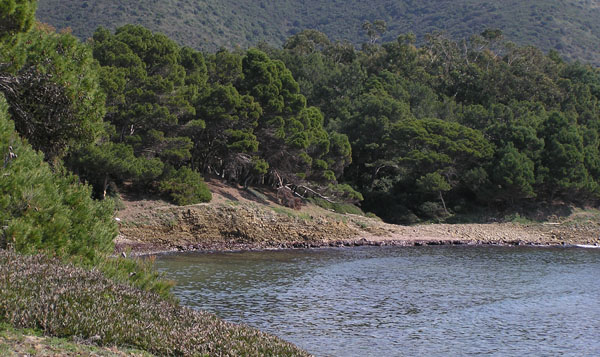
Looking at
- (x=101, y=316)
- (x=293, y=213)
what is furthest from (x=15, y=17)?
(x=293, y=213)

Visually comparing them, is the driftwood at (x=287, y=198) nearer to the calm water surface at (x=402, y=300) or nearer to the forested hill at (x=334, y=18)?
the calm water surface at (x=402, y=300)

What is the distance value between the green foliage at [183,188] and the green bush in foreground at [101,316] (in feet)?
82.0

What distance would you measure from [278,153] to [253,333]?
3192 centimetres

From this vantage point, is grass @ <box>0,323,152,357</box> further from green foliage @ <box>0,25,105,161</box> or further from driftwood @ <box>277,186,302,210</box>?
driftwood @ <box>277,186,302,210</box>

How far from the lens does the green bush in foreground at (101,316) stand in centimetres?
709

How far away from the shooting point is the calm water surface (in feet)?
46.9

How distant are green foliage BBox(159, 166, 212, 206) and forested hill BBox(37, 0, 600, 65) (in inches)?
2376

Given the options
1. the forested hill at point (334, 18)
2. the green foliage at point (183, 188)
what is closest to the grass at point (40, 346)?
the green foliage at point (183, 188)

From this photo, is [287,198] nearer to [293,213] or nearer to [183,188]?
[293,213]

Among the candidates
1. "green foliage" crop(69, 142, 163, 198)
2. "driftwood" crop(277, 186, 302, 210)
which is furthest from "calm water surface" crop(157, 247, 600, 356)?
"driftwood" crop(277, 186, 302, 210)

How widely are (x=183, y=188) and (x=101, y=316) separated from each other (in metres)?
26.8

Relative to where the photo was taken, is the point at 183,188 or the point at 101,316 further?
the point at 183,188

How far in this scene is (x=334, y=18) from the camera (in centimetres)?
15325

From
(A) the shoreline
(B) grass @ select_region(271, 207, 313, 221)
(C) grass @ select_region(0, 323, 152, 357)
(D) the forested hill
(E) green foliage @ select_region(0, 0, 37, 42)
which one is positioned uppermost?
(D) the forested hill
